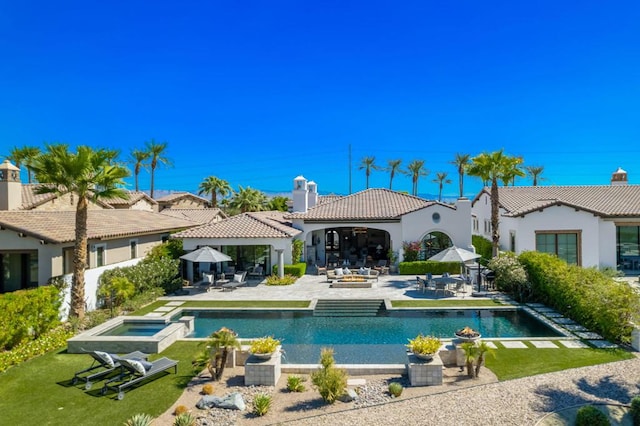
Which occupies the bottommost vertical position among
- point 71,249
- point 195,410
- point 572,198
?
point 195,410

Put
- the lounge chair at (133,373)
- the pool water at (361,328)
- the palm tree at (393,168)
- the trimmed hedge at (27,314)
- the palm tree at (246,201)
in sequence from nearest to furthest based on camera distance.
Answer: the lounge chair at (133,373)
the trimmed hedge at (27,314)
the pool water at (361,328)
the palm tree at (246,201)
the palm tree at (393,168)

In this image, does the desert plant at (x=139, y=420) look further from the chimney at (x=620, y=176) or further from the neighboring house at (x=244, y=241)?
the chimney at (x=620, y=176)

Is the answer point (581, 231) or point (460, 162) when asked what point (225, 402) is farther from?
point (460, 162)

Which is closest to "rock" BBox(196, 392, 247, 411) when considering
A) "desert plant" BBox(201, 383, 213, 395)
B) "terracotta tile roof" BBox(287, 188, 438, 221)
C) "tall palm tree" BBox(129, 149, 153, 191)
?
"desert plant" BBox(201, 383, 213, 395)

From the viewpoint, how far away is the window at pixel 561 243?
102ft

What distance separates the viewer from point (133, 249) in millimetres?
27234

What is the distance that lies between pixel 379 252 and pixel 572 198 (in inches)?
652

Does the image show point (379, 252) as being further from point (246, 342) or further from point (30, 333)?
point (30, 333)

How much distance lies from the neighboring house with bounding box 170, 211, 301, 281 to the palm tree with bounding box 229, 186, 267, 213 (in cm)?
2269

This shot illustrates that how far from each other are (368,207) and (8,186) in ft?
83.8

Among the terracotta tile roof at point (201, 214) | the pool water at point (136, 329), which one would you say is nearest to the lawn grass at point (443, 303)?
Answer: the pool water at point (136, 329)

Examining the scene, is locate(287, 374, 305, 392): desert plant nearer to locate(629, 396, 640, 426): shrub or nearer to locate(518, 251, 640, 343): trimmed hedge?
locate(629, 396, 640, 426): shrub

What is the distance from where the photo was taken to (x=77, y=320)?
18.4 meters

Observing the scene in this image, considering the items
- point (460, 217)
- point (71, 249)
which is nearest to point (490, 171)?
point (460, 217)
